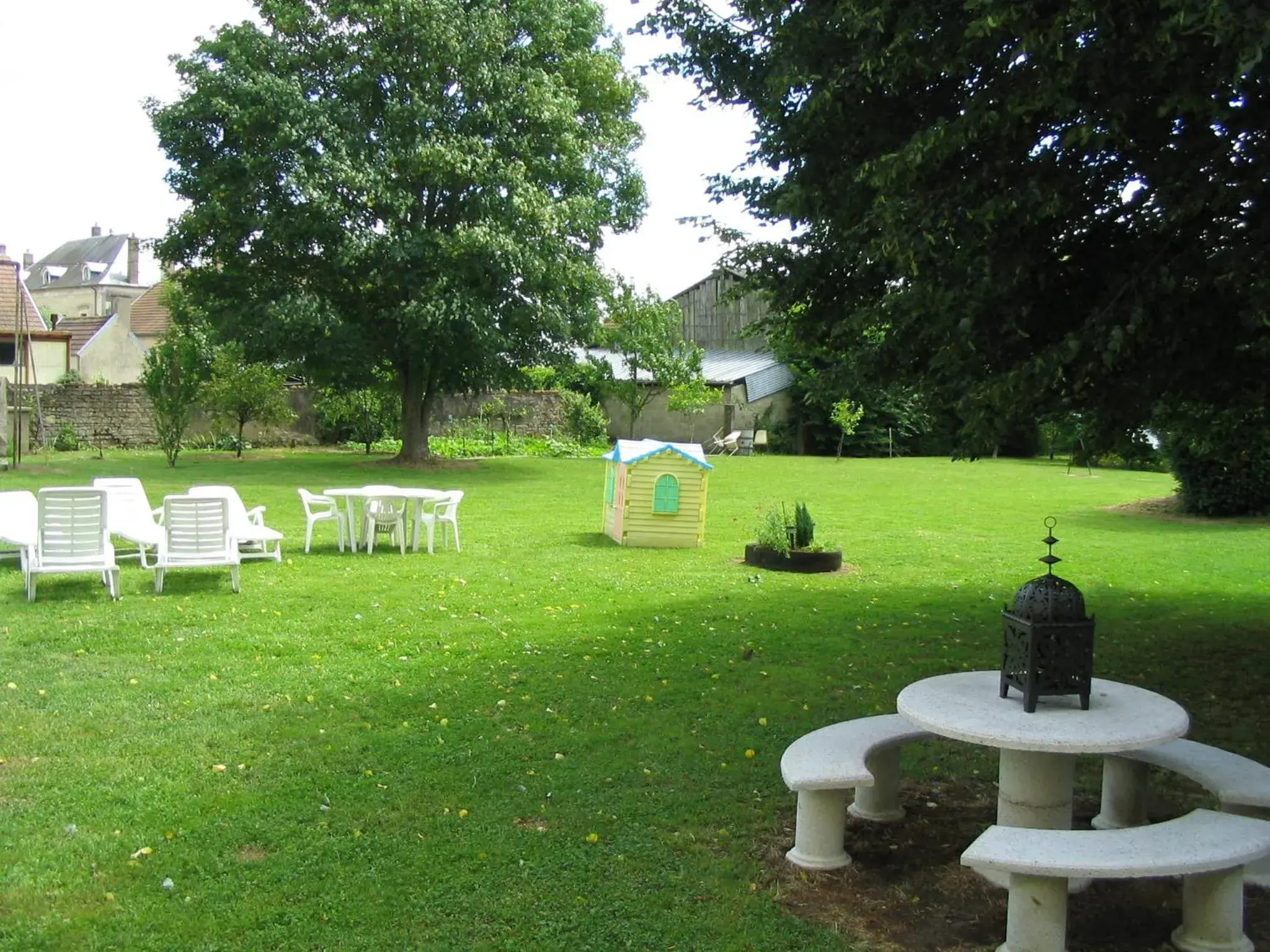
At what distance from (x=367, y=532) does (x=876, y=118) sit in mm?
8715

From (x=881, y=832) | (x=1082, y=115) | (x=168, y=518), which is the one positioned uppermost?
(x=1082, y=115)

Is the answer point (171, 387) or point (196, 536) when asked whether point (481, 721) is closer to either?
point (196, 536)

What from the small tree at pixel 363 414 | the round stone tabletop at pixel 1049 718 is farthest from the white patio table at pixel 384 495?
the small tree at pixel 363 414

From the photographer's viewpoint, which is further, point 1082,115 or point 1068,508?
point 1068,508

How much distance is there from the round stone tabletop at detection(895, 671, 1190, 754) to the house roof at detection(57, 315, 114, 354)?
5036cm

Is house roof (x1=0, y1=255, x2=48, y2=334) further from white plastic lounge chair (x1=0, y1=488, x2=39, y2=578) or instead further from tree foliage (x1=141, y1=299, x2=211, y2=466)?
white plastic lounge chair (x1=0, y1=488, x2=39, y2=578)

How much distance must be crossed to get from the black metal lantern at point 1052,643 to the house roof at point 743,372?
33736mm

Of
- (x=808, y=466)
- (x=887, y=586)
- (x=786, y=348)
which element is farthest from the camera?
(x=808, y=466)

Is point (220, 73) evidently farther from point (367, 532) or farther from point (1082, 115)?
point (1082, 115)

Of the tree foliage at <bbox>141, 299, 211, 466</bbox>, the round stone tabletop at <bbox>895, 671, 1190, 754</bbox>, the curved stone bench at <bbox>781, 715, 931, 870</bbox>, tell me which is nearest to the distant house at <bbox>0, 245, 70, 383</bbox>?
the tree foliage at <bbox>141, 299, 211, 466</bbox>

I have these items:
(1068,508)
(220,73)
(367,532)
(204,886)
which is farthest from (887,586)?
(220,73)

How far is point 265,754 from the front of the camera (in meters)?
5.73

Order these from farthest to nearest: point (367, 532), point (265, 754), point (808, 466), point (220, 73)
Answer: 1. point (808, 466)
2. point (220, 73)
3. point (367, 532)
4. point (265, 754)

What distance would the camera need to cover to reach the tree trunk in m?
26.6
